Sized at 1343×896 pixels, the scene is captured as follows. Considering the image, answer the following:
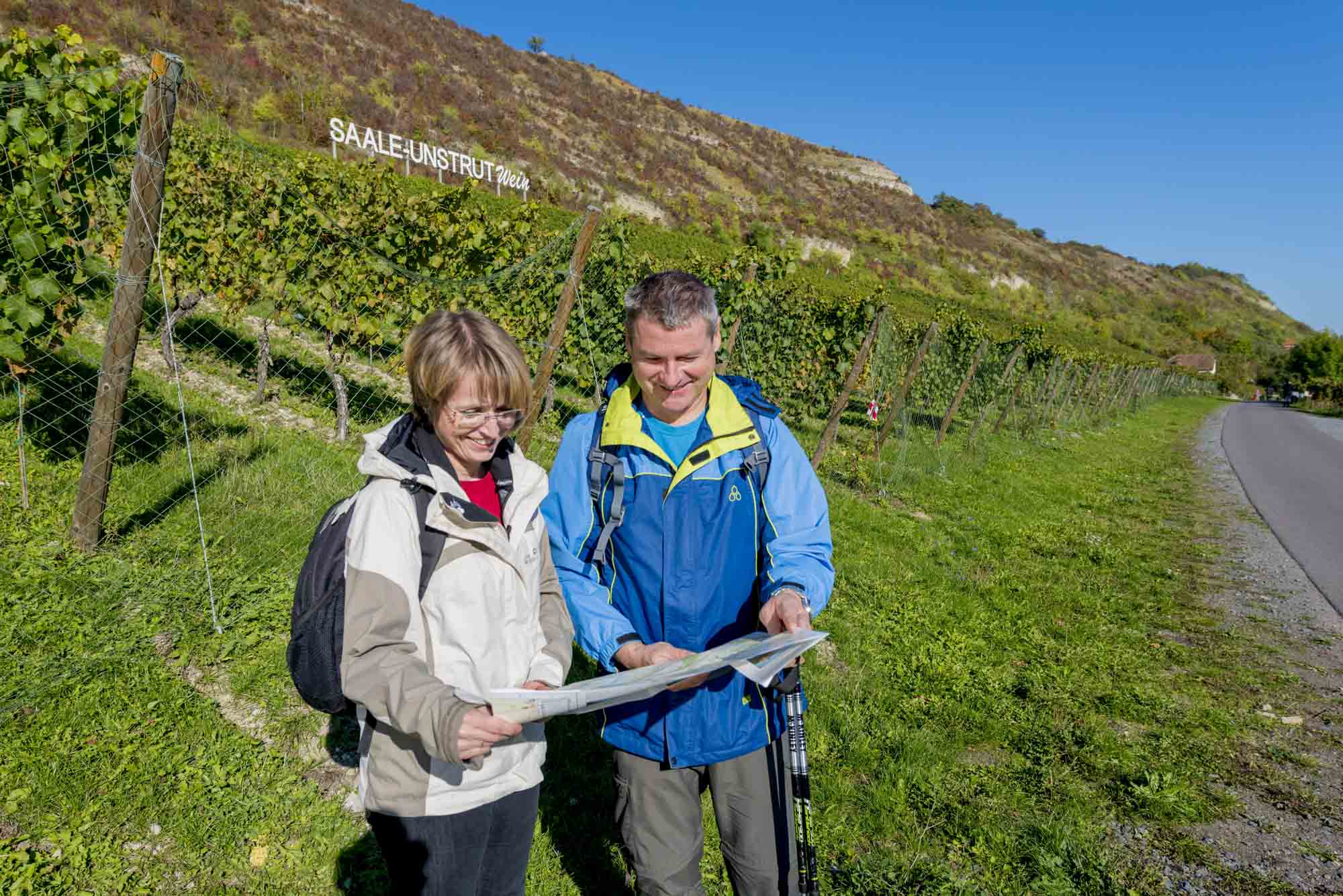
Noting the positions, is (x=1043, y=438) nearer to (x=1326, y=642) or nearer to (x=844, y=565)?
(x=1326, y=642)

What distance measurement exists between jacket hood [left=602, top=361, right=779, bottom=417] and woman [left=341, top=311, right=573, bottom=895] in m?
0.41

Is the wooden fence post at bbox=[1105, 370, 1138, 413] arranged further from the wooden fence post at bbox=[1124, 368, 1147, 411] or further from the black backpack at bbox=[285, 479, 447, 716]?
the black backpack at bbox=[285, 479, 447, 716]

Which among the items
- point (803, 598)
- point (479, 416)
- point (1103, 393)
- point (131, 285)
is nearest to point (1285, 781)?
point (803, 598)

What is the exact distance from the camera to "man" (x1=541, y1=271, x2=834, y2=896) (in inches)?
68.4

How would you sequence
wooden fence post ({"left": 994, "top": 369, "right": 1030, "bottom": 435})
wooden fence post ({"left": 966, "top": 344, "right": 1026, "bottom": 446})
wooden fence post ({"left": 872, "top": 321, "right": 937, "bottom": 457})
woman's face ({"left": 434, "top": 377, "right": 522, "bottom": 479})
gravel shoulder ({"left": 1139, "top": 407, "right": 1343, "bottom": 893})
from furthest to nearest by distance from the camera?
wooden fence post ({"left": 994, "top": 369, "right": 1030, "bottom": 435}), wooden fence post ({"left": 966, "top": 344, "right": 1026, "bottom": 446}), wooden fence post ({"left": 872, "top": 321, "right": 937, "bottom": 457}), gravel shoulder ({"left": 1139, "top": 407, "right": 1343, "bottom": 893}), woman's face ({"left": 434, "top": 377, "right": 522, "bottom": 479})

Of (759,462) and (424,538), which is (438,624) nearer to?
(424,538)

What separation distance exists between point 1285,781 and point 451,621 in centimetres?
428

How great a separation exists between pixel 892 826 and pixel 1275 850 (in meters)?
1.64

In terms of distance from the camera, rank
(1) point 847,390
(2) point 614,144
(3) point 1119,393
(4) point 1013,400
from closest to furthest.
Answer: (1) point 847,390
(4) point 1013,400
(3) point 1119,393
(2) point 614,144

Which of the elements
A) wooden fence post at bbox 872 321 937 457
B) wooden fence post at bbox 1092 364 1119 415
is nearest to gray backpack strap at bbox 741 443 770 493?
wooden fence post at bbox 872 321 937 457

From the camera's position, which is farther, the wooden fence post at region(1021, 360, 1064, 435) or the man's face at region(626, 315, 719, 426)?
the wooden fence post at region(1021, 360, 1064, 435)

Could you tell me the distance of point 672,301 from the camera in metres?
1.67

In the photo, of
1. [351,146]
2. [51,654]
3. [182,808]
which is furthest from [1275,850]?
[351,146]

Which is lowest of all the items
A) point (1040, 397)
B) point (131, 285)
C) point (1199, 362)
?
point (131, 285)
